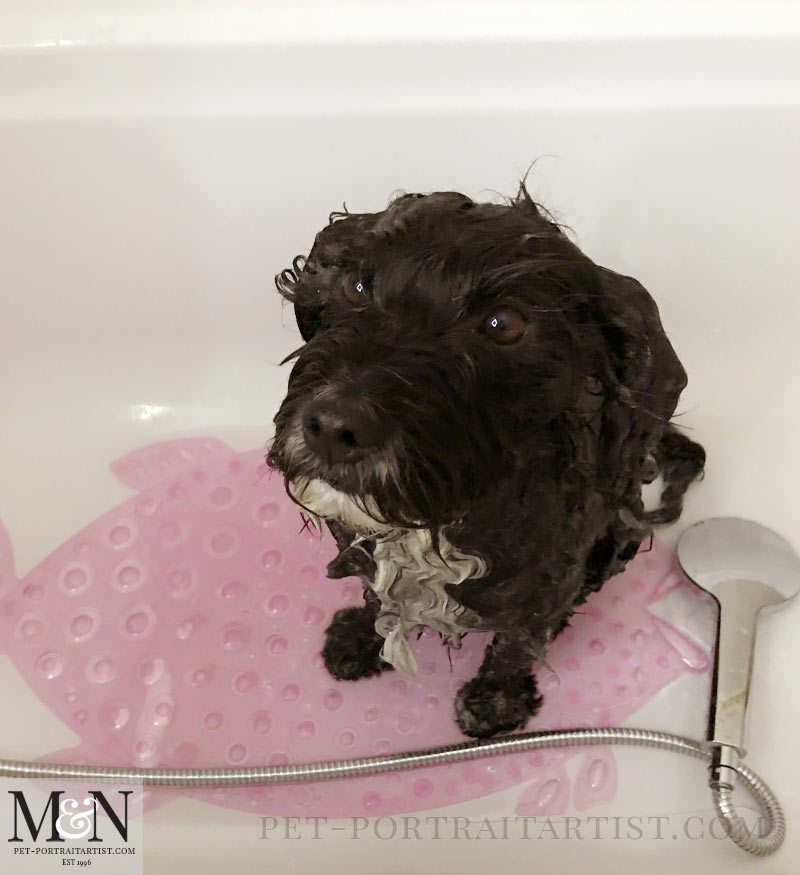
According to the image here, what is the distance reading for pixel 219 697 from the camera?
1.44m

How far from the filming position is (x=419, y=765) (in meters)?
1.28

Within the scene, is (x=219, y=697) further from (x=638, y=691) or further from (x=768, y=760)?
(x=768, y=760)

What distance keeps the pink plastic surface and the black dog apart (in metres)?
0.37

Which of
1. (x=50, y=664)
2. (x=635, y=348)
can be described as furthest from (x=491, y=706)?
(x=50, y=664)

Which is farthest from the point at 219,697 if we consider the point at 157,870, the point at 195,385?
the point at 195,385

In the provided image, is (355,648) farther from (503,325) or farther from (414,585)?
(503,325)

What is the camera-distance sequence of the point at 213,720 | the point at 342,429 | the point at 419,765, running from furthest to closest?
the point at 213,720, the point at 419,765, the point at 342,429

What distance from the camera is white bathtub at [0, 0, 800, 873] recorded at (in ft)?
4.50

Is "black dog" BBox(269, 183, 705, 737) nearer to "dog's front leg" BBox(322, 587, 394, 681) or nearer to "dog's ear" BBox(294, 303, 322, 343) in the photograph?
"dog's ear" BBox(294, 303, 322, 343)

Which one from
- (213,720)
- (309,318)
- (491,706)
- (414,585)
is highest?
(309,318)

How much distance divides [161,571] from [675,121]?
52.2 inches

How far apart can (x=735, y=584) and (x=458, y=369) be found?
3.06 feet

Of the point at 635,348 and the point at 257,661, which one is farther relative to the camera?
the point at 257,661

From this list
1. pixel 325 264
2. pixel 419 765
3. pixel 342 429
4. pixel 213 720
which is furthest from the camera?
pixel 213 720
